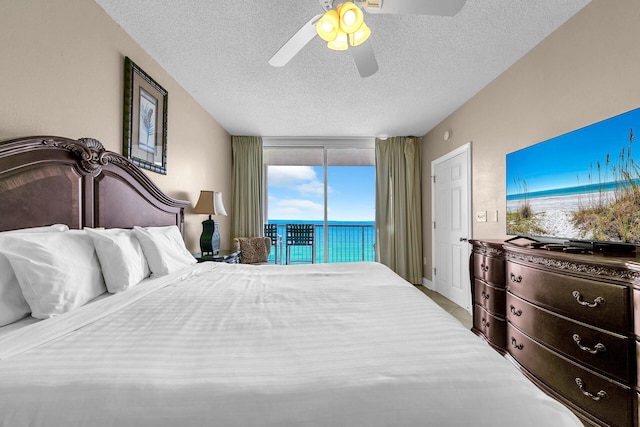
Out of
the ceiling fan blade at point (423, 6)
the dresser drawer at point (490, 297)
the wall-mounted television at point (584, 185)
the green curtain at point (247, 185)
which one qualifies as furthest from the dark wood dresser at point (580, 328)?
the green curtain at point (247, 185)

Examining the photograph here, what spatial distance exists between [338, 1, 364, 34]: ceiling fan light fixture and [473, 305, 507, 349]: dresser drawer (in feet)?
7.41

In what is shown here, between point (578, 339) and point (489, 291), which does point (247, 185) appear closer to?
point (489, 291)

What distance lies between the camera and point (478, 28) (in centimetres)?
216

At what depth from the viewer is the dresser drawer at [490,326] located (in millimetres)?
2201

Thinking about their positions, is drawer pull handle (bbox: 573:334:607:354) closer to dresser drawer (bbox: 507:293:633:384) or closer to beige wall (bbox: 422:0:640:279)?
dresser drawer (bbox: 507:293:633:384)

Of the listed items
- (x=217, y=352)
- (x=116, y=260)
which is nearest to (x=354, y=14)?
(x=217, y=352)

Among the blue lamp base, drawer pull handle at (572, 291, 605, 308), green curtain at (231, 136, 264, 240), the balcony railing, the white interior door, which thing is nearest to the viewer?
drawer pull handle at (572, 291, 605, 308)

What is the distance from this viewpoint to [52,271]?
3.79ft

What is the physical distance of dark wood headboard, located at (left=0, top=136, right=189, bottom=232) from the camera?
1312 millimetres

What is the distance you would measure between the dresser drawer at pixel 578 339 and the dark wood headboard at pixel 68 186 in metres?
2.80

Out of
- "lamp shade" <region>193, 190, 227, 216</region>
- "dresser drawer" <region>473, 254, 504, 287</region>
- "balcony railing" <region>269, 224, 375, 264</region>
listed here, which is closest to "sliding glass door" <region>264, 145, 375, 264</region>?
"balcony railing" <region>269, 224, 375, 264</region>

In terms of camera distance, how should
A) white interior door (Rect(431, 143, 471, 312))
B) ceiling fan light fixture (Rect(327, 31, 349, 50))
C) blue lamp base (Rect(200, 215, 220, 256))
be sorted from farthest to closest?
white interior door (Rect(431, 143, 471, 312))
blue lamp base (Rect(200, 215, 220, 256))
ceiling fan light fixture (Rect(327, 31, 349, 50))

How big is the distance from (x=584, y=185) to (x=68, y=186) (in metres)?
3.10

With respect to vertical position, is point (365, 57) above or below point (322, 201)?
above
